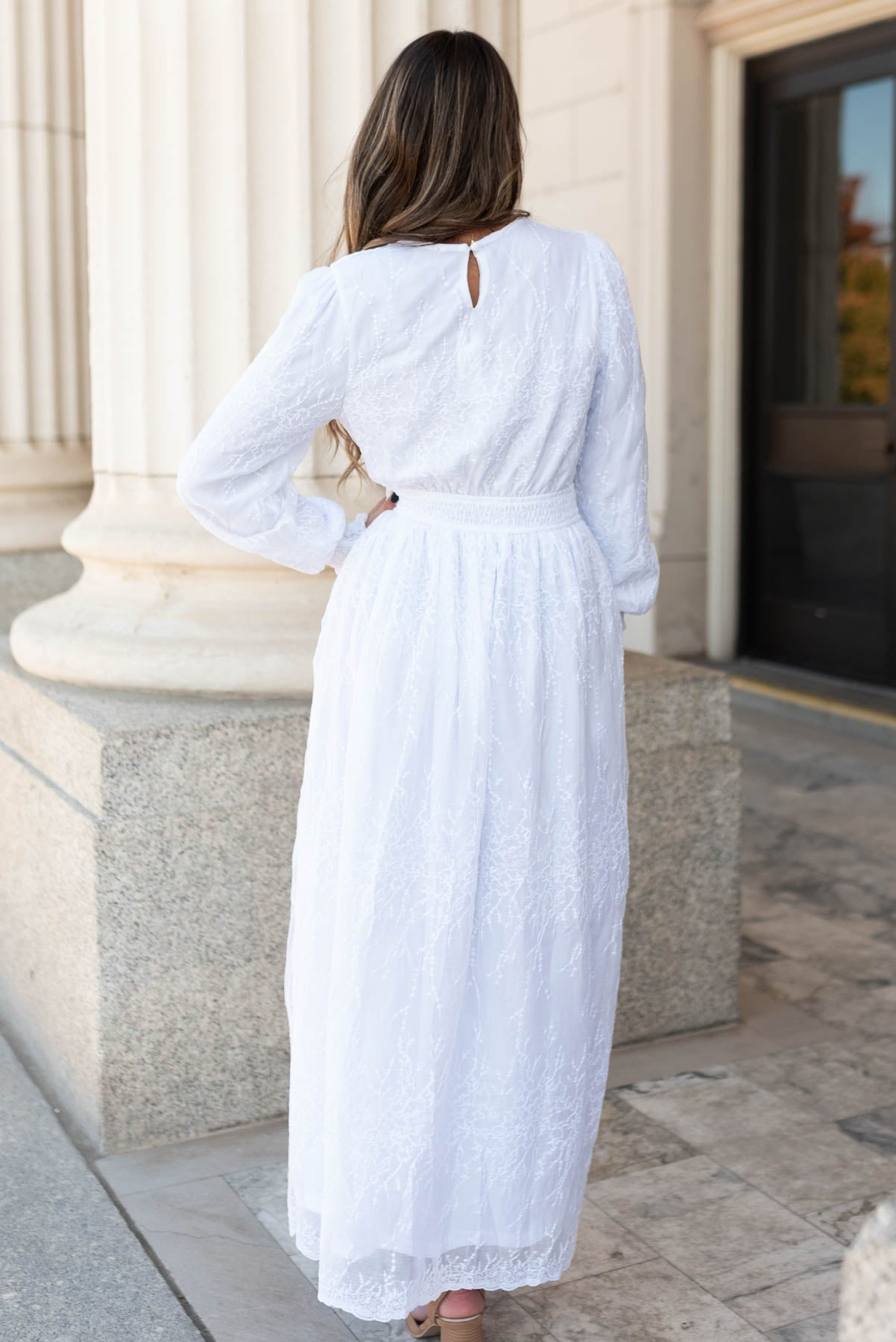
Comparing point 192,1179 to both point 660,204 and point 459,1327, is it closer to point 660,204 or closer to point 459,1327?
point 459,1327

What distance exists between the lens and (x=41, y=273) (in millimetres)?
5438

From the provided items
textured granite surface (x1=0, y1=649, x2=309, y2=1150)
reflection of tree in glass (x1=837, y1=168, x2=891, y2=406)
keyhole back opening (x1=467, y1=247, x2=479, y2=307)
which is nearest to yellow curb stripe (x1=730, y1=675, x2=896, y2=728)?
reflection of tree in glass (x1=837, y1=168, x2=891, y2=406)

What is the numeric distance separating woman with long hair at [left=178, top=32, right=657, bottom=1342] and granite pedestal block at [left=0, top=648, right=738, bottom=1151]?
0.76 metres

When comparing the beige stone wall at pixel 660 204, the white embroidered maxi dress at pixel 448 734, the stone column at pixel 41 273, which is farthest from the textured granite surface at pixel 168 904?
the beige stone wall at pixel 660 204

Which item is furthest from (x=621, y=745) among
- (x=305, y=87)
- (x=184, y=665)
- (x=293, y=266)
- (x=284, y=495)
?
(x=305, y=87)

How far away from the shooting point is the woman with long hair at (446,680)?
211cm

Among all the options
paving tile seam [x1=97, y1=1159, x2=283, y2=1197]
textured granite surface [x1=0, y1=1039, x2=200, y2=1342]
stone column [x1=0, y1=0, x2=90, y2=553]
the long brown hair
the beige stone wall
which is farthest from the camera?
the beige stone wall

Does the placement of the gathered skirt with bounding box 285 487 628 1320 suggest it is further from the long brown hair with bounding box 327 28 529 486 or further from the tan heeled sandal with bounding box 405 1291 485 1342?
the long brown hair with bounding box 327 28 529 486

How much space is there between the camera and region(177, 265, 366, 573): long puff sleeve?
2.09m

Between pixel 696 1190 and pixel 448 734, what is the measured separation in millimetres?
1230

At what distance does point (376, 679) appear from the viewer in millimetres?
2172

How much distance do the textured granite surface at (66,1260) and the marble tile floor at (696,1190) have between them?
50 mm

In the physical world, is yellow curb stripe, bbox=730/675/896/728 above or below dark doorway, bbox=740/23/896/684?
below

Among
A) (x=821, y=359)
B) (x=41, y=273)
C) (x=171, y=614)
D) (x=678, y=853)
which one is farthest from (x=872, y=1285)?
(x=821, y=359)
